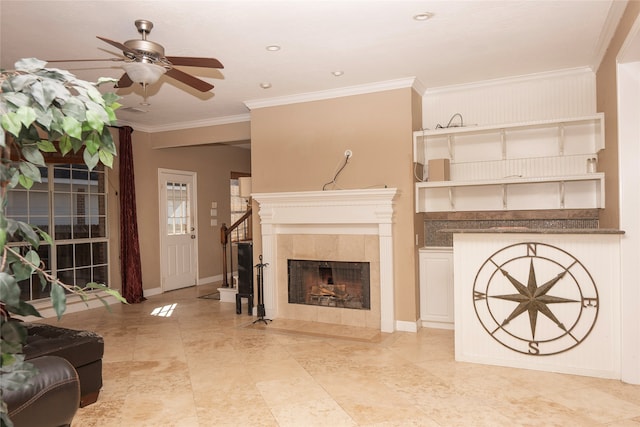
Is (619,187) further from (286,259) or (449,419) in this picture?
(286,259)

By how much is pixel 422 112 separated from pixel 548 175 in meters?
1.54

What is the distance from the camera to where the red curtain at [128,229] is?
6586 mm

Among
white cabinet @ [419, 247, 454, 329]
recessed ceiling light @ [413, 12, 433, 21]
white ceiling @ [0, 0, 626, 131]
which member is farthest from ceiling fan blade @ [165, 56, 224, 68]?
white cabinet @ [419, 247, 454, 329]

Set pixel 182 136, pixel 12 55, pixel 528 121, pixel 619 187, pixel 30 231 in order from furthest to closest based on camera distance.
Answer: pixel 182 136 → pixel 528 121 → pixel 12 55 → pixel 619 187 → pixel 30 231

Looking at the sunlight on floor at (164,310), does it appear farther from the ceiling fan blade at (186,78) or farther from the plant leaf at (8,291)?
the plant leaf at (8,291)

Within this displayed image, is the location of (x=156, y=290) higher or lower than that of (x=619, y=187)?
lower

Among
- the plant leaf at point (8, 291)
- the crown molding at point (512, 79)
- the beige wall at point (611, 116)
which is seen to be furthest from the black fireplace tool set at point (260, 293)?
the plant leaf at point (8, 291)

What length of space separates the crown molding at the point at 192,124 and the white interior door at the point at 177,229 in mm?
743

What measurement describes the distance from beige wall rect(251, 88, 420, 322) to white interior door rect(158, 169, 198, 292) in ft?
8.19

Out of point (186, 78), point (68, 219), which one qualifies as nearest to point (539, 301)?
point (186, 78)

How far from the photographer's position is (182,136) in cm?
689

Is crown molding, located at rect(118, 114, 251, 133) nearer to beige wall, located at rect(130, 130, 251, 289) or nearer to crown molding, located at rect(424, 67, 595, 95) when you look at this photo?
beige wall, located at rect(130, 130, 251, 289)

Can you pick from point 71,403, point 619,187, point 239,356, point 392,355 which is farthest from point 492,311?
point 71,403

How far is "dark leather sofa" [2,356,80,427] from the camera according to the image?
66.8 inches
